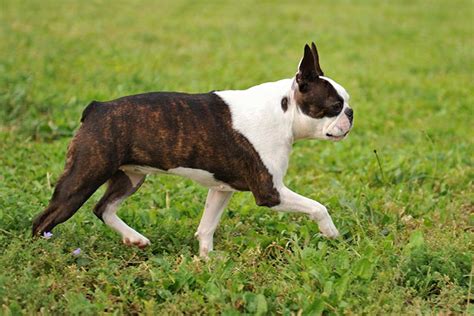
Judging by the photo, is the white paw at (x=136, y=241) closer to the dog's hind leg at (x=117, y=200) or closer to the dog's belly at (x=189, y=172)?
the dog's hind leg at (x=117, y=200)

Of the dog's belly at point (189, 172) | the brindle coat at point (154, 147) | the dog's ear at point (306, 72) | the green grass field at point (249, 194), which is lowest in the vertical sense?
the green grass field at point (249, 194)

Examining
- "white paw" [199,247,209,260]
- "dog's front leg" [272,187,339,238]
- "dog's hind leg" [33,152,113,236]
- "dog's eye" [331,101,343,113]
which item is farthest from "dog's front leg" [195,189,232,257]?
"dog's eye" [331,101,343,113]

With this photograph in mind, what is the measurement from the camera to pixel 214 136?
225 inches

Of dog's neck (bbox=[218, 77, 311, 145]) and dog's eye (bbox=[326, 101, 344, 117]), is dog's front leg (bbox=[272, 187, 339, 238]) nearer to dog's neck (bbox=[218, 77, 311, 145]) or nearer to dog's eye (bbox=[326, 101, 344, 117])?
dog's neck (bbox=[218, 77, 311, 145])

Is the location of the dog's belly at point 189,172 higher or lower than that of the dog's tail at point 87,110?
lower

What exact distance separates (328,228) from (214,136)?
95 centimetres

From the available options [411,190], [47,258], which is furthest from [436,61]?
[47,258]

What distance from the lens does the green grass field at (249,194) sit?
505cm

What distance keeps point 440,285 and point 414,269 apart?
209 mm

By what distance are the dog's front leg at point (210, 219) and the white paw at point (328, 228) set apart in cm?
71

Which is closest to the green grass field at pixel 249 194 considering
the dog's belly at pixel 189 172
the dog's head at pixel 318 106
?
the dog's belly at pixel 189 172

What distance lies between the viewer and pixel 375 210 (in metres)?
6.62

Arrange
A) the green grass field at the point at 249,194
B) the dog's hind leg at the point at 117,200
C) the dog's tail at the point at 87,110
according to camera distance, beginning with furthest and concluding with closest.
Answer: the dog's hind leg at the point at 117,200
the dog's tail at the point at 87,110
the green grass field at the point at 249,194

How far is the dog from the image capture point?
221 inches
